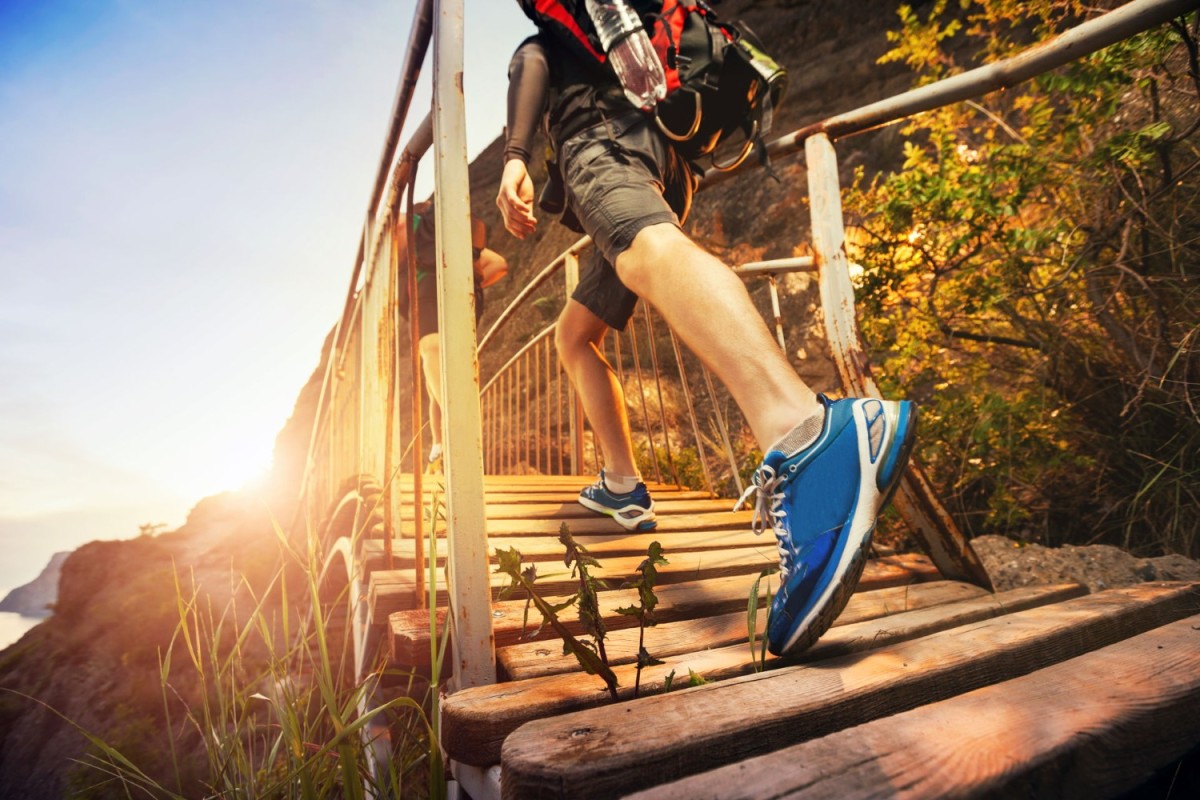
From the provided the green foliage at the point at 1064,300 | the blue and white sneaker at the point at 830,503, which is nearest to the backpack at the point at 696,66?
the blue and white sneaker at the point at 830,503

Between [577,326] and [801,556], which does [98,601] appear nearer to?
[577,326]

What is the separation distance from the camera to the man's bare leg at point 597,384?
1.75 metres

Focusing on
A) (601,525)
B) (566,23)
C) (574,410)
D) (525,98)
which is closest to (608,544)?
(601,525)

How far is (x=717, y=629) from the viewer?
37.9 inches

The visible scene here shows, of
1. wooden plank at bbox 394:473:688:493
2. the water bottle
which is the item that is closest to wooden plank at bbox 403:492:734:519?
wooden plank at bbox 394:473:688:493

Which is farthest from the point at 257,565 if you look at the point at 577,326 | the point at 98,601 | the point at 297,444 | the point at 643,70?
the point at 297,444

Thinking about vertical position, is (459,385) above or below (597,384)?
below

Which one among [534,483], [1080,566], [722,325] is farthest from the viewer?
[534,483]

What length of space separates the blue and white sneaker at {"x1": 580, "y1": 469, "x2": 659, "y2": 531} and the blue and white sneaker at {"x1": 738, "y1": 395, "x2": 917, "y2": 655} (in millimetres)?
862

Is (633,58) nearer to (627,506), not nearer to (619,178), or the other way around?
(619,178)

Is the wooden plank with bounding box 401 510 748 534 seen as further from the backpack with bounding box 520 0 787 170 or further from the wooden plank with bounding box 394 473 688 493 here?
the backpack with bounding box 520 0 787 170

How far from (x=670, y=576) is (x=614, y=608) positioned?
25 cm

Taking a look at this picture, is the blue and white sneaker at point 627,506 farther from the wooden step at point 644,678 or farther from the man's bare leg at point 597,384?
the wooden step at point 644,678

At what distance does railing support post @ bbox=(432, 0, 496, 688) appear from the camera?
0.81 metres
